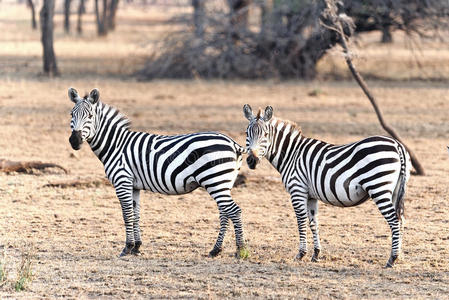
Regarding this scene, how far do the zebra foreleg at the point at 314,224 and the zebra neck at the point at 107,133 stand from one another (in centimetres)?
200

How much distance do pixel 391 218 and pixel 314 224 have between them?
831 mm

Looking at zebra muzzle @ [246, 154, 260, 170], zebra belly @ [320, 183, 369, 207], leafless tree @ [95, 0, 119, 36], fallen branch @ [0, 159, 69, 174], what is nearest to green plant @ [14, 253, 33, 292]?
zebra muzzle @ [246, 154, 260, 170]

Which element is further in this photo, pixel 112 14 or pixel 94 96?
Result: pixel 112 14

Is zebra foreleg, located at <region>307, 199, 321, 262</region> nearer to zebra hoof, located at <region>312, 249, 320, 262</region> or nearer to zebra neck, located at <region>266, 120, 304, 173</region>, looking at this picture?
zebra hoof, located at <region>312, 249, 320, 262</region>

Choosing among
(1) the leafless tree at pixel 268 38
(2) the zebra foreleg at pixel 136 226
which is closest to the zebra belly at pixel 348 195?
(2) the zebra foreleg at pixel 136 226

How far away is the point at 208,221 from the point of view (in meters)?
9.34

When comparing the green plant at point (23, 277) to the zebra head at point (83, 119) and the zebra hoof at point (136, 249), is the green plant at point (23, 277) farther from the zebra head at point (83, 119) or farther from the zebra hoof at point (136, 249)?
the zebra head at point (83, 119)

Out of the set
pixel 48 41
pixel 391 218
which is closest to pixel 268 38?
pixel 48 41

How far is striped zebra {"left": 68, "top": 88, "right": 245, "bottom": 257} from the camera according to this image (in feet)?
24.1

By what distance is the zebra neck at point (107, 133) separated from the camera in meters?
7.84

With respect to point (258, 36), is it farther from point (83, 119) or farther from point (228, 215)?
point (228, 215)

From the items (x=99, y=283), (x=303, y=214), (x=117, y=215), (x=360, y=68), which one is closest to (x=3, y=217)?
(x=117, y=215)

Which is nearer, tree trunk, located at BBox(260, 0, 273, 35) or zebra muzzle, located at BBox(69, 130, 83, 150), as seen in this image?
zebra muzzle, located at BBox(69, 130, 83, 150)

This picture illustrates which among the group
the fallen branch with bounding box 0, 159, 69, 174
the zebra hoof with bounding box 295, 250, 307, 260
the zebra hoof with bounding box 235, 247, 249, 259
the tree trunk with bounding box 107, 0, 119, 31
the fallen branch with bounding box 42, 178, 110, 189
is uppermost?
the zebra hoof with bounding box 295, 250, 307, 260
